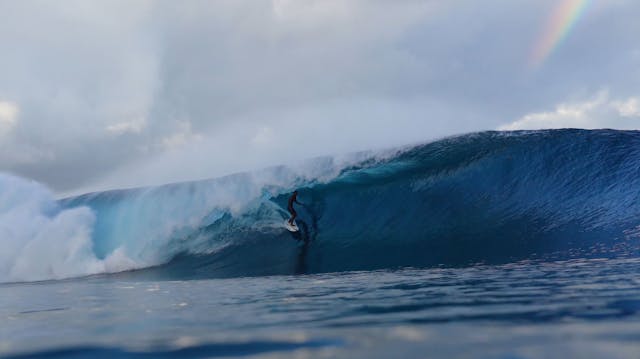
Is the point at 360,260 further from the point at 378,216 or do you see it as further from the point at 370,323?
the point at 370,323

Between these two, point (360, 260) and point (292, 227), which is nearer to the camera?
point (360, 260)

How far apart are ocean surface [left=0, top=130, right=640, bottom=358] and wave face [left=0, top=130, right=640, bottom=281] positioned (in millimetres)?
55

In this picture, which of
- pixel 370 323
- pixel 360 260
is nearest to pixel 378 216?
pixel 360 260

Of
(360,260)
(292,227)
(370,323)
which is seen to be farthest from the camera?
(292,227)

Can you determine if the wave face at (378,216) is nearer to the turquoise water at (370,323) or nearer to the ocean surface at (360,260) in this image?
the ocean surface at (360,260)

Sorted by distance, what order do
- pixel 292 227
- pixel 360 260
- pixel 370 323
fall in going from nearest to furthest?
pixel 370 323, pixel 360 260, pixel 292 227

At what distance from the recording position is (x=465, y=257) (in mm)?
8547

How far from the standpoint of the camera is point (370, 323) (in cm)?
304

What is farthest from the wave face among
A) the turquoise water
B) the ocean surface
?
the turquoise water

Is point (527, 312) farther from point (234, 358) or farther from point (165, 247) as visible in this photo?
point (165, 247)

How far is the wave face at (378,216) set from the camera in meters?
9.62

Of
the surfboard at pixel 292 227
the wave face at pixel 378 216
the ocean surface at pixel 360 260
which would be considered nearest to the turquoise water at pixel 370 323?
the ocean surface at pixel 360 260

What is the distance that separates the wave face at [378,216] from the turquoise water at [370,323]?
3847mm

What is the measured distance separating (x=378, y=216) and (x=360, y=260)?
310 centimetres
